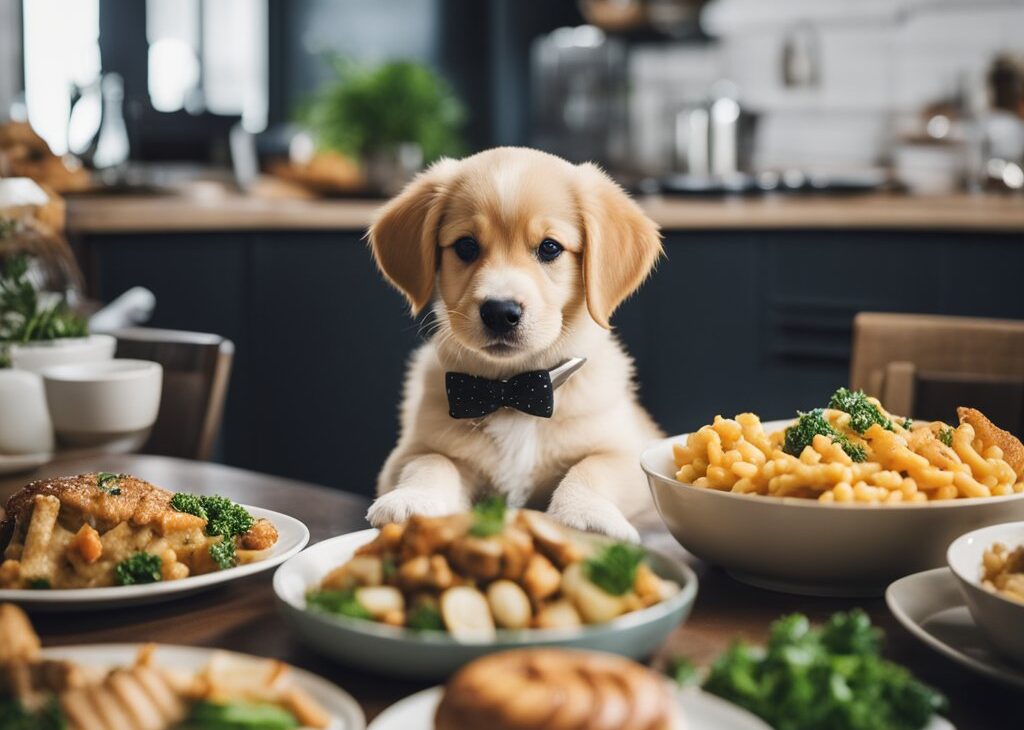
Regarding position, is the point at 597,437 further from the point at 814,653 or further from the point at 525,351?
the point at 814,653

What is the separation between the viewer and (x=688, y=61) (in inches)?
211

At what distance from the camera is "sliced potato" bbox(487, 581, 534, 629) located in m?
0.79

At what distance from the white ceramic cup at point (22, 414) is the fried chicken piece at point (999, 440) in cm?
104

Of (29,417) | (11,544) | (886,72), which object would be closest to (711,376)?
(886,72)

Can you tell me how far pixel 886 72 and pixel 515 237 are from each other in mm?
3587

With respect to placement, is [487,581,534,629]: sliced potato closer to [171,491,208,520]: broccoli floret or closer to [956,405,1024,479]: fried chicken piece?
[171,491,208,520]: broccoli floret

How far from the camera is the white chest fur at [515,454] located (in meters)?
1.46

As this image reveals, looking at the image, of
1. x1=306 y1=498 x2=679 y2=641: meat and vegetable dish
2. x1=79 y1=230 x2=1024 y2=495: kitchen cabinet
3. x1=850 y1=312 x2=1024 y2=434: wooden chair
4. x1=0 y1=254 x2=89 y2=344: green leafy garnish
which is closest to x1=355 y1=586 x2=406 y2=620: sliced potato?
x1=306 y1=498 x2=679 y2=641: meat and vegetable dish

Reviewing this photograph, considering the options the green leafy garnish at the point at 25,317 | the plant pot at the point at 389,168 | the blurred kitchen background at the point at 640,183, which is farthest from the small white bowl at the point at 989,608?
the plant pot at the point at 389,168

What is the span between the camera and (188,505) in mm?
1058

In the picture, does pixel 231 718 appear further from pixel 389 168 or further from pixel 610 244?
pixel 389 168

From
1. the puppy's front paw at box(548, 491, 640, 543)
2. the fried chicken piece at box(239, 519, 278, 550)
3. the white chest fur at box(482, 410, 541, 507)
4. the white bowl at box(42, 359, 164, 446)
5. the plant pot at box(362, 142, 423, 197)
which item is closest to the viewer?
the fried chicken piece at box(239, 519, 278, 550)

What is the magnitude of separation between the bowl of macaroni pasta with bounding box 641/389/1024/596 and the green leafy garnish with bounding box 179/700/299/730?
47 centimetres

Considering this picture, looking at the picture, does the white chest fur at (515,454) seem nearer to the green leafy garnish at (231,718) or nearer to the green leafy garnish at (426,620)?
→ the green leafy garnish at (426,620)
